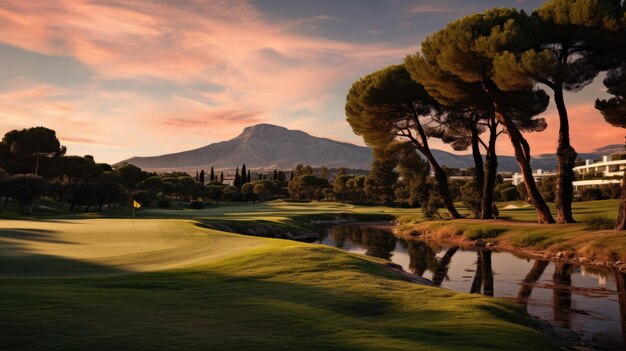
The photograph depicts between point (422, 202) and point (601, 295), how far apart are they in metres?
44.6

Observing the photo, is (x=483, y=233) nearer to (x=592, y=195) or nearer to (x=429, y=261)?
(x=429, y=261)

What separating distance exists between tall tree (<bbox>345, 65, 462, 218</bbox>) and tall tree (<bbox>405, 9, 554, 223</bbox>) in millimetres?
5348

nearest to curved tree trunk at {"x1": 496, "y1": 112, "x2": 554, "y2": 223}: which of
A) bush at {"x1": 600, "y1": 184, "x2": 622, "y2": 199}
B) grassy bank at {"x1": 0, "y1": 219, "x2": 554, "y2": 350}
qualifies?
grassy bank at {"x1": 0, "y1": 219, "x2": 554, "y2": 350}

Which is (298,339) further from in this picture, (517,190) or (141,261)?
(517,190)

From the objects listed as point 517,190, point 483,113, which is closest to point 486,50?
point 483,113

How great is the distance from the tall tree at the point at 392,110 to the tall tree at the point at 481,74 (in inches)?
211

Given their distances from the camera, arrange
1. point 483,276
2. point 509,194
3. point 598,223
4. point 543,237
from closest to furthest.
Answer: point 483,276 < point 598,223 < point 543,237 < point 509,194

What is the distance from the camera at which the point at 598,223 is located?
37750mm

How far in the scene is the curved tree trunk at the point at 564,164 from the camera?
42.0 m

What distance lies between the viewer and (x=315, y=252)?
2464 centimetres

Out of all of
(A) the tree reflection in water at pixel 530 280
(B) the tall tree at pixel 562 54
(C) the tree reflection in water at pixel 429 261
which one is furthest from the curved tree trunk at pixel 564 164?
(A) the tree reflection in water at pixel 530 280

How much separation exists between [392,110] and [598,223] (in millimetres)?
28391

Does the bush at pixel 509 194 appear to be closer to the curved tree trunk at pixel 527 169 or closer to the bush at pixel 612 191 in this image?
the bush at pixel 612 191

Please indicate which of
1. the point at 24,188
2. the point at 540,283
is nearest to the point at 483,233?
the point at 540,283
